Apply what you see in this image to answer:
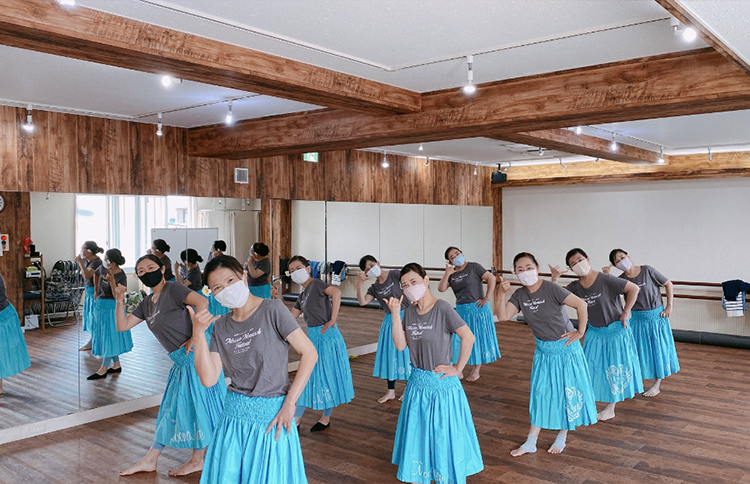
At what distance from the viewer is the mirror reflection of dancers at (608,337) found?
5383 millimetres

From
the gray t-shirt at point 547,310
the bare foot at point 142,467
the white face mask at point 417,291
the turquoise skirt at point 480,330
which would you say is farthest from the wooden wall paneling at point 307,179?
the white face mask at point 417,291

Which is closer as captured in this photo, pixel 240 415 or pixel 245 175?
pixel 240 415

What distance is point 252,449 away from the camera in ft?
9.27

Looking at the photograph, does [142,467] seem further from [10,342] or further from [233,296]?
[233,296]

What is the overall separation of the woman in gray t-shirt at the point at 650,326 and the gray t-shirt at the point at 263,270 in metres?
3.61

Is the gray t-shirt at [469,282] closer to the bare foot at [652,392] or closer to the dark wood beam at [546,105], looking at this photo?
the bare foot at [652,392]

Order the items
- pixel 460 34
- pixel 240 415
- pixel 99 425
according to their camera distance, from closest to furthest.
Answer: pixel 240 415, pixel 460 34, pixel 99 425

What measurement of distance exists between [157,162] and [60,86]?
166cm

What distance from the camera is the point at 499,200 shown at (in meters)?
11.5

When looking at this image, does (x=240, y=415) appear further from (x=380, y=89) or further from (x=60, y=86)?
(x=60, y=86)

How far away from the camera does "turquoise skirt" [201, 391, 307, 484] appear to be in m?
2.80

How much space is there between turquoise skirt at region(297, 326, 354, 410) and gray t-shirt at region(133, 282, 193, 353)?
1251 mm

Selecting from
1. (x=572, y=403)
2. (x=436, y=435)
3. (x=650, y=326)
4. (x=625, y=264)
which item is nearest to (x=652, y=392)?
(x=650, y=326)

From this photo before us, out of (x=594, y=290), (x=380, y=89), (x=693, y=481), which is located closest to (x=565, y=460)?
(x=693, y=481)
